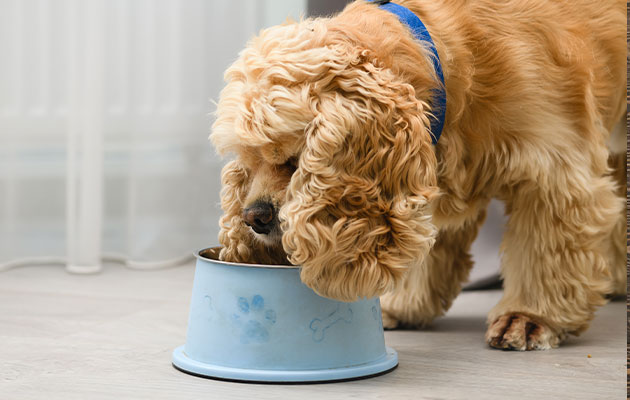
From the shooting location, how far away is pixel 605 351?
1822 millimetres

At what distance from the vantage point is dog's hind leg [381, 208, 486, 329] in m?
2.04

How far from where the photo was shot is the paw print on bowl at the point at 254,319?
1.47 m

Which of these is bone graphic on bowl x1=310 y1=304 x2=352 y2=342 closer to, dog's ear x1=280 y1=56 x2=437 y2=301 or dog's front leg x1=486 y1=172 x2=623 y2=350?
dog's ear x1=280 y1=56 x2=437 y2=301

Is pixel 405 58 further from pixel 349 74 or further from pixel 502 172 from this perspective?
pixel 502 172

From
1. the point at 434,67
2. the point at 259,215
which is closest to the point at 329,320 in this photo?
the point at 259,215

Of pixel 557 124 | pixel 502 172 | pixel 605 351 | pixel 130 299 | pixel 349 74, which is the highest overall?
pixel 349 74

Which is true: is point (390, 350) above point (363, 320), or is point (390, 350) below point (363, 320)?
below

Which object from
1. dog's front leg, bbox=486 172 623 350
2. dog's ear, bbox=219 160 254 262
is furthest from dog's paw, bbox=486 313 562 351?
dog's ear, bbox=219 160 254 262

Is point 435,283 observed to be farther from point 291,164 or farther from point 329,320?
point 291,164

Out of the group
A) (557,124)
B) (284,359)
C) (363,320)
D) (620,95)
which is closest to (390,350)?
(363,320)

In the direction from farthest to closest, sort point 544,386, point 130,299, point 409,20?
point 130,299, point 409,20, point 544,386

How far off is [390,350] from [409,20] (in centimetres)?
65

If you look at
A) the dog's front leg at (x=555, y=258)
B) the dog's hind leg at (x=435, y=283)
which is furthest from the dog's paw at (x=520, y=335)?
the dog's hind leg at (x=435, y=283)

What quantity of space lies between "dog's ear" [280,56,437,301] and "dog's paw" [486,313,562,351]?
0.48 meters
